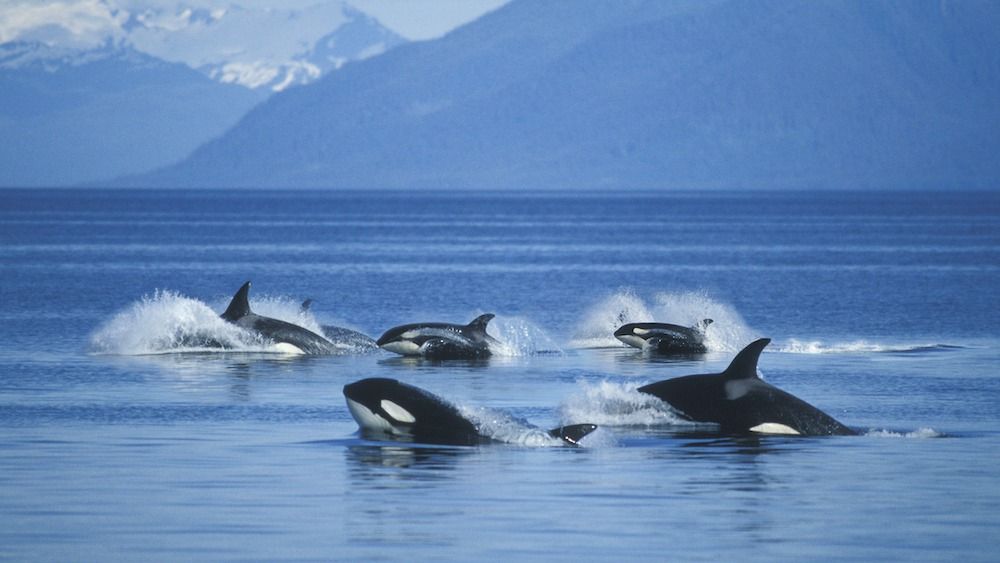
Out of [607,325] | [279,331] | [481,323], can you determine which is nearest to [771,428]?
[481,323]

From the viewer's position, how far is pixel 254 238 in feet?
395

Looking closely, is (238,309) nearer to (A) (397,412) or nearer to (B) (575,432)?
(A) (397,412)

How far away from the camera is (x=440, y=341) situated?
1280 inches

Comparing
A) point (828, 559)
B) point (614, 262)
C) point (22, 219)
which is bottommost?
point (828, 559)

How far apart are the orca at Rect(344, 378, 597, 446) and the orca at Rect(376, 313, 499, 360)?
446 inches

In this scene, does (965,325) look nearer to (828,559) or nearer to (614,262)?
(828,559)

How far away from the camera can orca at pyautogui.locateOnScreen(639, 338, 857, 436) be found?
70.0ft

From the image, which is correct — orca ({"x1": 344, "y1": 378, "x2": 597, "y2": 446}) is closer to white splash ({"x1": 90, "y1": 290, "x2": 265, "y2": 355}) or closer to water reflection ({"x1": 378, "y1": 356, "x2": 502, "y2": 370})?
water reflection ({"x1": 378, "y1": 356, "x2": 502, "y2": 370})

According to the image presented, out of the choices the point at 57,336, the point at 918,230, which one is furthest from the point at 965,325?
the point at 918,230

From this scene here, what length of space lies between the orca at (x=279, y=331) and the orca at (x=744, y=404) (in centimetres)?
1256

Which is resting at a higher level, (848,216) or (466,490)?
(848,216)

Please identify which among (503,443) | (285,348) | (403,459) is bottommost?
(403,459)

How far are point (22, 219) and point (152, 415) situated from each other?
145 meters

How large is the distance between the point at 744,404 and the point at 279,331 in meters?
13.6
